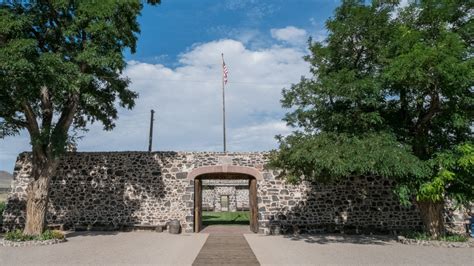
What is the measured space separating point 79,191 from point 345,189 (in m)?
10.2

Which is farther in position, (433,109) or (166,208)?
(166,208)

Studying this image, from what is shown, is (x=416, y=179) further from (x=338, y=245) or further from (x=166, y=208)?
(x=166, y=208)

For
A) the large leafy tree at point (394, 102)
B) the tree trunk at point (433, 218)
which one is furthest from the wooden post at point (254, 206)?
the tree trunk at point (433, 218)

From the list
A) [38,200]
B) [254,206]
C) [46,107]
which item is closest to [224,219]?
[254,206]

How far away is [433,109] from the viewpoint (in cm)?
939

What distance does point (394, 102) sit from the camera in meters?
10.3

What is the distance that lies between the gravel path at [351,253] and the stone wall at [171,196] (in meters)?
2.11

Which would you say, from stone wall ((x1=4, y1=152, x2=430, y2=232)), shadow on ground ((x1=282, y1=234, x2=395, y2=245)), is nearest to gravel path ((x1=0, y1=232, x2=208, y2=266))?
stone wall ((x1=4, y1=152, x2=430, y2=232))

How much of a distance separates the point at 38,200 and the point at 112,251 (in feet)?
11.6

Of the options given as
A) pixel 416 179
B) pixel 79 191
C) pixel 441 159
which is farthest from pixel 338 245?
pixel 79 191

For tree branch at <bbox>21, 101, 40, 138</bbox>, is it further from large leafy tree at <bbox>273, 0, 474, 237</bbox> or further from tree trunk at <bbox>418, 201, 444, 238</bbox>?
tree trunk at <bbox>418, 201, 444, 238</bbox>

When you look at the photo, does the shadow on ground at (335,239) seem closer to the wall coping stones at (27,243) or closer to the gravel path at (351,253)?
the gravel path at (351,253)

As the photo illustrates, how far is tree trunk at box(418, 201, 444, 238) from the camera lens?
387 inches

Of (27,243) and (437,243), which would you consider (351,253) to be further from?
(27,243)
